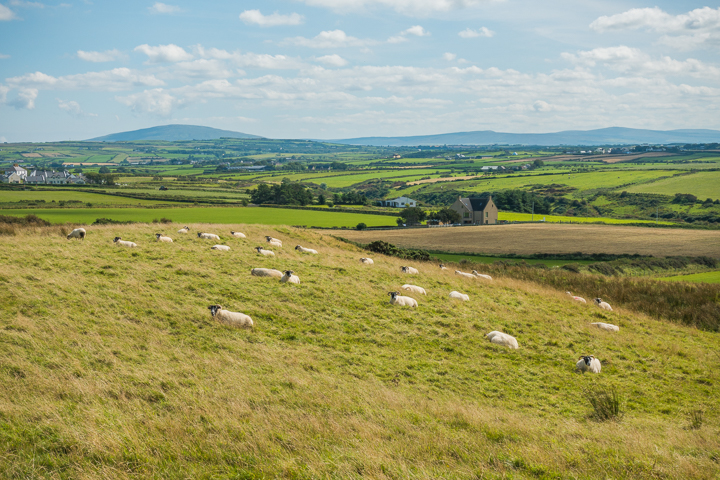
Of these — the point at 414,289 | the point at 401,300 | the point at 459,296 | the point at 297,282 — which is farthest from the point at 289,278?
the point at 459,296

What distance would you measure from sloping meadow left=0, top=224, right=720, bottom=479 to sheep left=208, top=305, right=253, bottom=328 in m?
0.33

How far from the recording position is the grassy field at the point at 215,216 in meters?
62.8

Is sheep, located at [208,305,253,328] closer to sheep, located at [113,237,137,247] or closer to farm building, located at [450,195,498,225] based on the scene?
sheep, located at [113,237,137,247]

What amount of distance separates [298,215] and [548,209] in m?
76.3

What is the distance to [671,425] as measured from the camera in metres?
10.0

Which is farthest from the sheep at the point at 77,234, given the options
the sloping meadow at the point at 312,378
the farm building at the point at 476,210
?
the farm building at the point at 476,210

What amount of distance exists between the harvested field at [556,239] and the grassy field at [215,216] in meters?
13.0

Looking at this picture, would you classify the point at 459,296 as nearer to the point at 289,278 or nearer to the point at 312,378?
the point at 289,278

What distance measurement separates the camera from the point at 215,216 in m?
77.4

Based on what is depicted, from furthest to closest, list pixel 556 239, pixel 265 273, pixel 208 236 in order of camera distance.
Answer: pixel 556 239, pixel 208 236, pixel 265 273

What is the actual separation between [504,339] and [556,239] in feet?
195

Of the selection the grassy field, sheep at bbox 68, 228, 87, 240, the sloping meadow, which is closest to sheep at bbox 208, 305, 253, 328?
the sloping meadow

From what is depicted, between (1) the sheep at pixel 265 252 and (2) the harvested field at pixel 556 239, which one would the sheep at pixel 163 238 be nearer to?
(1) the sheep at pixel 265 252

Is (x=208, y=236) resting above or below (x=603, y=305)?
above
